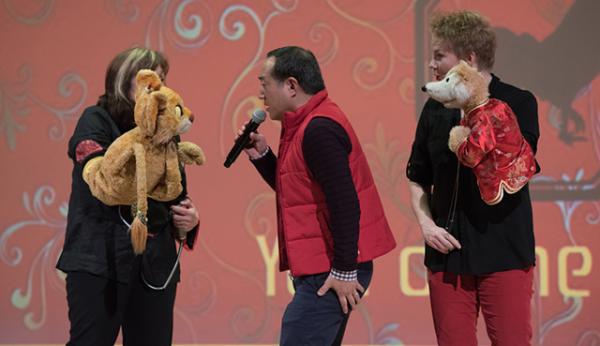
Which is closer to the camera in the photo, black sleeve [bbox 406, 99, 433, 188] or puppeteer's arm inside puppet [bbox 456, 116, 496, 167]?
puppeteer's arm inside puppet [bbox 456, 116, 496, 167]

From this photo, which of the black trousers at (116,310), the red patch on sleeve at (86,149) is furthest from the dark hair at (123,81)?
the black trousers at (116,310)

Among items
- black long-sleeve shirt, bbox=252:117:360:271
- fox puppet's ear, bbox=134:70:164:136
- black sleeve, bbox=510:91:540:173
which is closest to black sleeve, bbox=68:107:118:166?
fox puppet's ear, bbox=134:70:164:136

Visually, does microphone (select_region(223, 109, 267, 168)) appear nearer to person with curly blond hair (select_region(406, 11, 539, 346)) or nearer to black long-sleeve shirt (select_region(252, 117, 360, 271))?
black long-sleeve shirt (select_region(252, 117, 360, 271))

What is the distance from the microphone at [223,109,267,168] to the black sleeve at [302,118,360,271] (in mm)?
243

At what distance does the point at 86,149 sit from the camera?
1.95 m

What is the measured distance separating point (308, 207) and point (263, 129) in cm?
157

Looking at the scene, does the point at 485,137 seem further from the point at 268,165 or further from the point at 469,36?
the point at 268,165

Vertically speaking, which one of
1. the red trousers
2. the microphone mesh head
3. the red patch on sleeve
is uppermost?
the microphone mesh head

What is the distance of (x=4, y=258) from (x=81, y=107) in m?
0.76

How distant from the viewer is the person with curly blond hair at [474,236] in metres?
1.97

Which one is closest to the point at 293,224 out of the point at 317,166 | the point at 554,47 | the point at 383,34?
the point at 317,166

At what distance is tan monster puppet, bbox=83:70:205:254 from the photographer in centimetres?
181

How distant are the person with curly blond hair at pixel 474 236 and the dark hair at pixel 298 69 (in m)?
0.32

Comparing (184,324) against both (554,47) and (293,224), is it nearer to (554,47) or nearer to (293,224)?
(293,224)
